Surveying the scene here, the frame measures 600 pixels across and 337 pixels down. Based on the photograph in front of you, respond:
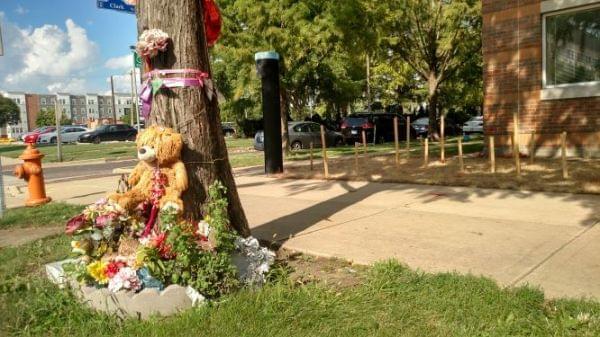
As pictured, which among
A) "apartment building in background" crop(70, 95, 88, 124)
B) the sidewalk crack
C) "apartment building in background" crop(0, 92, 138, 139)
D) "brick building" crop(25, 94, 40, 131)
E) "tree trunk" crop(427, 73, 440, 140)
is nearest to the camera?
the sidewalk crack

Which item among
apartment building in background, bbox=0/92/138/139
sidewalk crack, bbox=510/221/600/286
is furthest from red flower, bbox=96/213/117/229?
apartment building in background, bbox=0/92/138/139

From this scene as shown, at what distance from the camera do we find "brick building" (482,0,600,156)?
10.6 metres

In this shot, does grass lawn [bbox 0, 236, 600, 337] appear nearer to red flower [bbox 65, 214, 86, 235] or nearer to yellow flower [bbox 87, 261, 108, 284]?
yellow flower [bbox 87, 261, 108, 284]

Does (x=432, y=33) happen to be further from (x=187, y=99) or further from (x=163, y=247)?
(x=163, y=247)

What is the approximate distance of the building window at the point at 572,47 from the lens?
35.0ft

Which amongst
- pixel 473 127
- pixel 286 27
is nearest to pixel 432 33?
pixel 286 27

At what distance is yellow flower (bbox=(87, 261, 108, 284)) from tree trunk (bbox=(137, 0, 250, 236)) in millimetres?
810

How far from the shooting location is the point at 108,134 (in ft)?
133

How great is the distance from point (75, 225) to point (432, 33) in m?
21.6

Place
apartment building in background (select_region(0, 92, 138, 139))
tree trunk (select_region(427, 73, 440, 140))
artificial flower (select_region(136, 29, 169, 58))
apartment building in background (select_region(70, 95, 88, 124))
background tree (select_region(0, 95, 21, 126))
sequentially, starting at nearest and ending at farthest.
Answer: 1. artificial flower (select_region(136, 29, 169, 58))
2. tree trunk (select_region(427, 73, 440, 140))
3. background tree (select_region(0, 95, 21, 126))
4. apartment building in background (select_region(0, 92, 138, 139))
5. apartment building in background (select_region(70, 95, 88, 124))

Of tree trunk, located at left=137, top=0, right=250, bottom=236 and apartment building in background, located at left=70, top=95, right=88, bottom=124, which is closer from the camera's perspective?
tree trunk, located at left=137, top=0, right=250, bottom=236

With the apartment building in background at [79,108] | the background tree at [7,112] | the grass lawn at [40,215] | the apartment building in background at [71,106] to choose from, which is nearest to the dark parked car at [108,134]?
the grass lawn at [40,215]

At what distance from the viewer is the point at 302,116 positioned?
111ft

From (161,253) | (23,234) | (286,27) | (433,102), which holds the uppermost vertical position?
(286,27)
